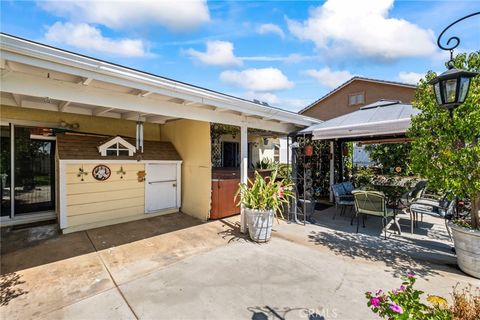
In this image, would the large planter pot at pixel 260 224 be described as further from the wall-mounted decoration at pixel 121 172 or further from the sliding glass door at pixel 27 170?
the sliding glass door at pixel 27 170

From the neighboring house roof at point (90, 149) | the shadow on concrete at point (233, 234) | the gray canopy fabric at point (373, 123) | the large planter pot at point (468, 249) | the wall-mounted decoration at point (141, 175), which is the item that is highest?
the gray canopy fabric at point (373, 123)

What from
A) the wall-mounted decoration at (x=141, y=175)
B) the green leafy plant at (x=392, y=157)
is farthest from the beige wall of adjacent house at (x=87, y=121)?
the green leafy plant at (x=392, y=157)

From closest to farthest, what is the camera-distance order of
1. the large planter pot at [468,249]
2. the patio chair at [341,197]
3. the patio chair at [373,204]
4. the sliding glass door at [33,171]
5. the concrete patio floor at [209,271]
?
the concrete patio floor at [209,271] < the large planter pot at [468,249] < the patio chair at [373,204] < the sliding glass door at [33,171] < the patio chair at [341,197]

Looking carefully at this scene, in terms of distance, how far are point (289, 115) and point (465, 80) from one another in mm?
3346

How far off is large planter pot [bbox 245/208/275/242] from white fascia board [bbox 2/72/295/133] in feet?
6.66

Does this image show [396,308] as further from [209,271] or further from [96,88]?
[96,88]

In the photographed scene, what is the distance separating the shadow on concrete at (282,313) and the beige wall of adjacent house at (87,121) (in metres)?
5.96

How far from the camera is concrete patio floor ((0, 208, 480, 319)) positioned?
2.71 m

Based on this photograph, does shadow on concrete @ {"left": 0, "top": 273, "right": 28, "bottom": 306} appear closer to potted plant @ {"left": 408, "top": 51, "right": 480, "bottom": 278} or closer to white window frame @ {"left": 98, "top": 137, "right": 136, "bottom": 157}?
white window frame @ {"left": 98, "top": 137, "right": 136, "bottom": 157}

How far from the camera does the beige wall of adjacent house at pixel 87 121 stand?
542 centimetres

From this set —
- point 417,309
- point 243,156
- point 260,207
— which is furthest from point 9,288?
point 417,309

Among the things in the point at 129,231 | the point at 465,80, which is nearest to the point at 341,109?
the point at 465,80

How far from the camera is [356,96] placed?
1750 cm

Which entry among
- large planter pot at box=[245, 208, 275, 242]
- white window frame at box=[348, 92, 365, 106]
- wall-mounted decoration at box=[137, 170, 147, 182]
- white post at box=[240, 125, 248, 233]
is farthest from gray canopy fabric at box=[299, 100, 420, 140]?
white window frame at box=[348, 92, 365, 106]
